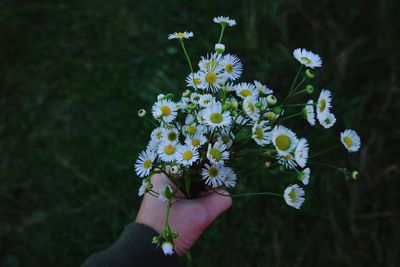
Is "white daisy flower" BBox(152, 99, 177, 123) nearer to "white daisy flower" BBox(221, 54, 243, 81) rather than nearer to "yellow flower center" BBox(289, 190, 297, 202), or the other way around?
"white daisy flower" BBox(221, 54, 243, 81)

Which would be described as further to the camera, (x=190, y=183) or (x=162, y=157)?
(x=190, y=183)

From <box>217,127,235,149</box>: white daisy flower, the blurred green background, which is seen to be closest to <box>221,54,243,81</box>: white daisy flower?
<box>217,127,235,149</box>: white daisy flower

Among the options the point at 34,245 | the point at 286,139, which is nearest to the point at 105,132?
the point at 34,245

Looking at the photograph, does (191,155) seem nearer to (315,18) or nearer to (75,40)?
(315,18)

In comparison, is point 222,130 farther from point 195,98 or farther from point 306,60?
point 306,60

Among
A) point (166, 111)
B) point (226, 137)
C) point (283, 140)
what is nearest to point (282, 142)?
point (283, 140)
